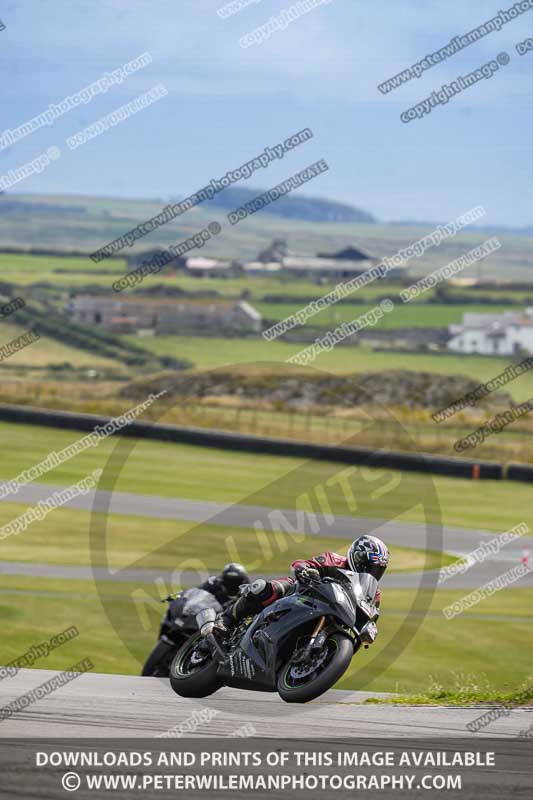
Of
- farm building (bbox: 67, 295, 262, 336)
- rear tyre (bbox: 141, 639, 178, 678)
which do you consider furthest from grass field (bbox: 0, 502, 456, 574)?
farm building (bbox: 67, 295, 262, 336)

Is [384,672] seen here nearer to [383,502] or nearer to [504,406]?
[383,502]

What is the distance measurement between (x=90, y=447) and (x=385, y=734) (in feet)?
124

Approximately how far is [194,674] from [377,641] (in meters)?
11.8

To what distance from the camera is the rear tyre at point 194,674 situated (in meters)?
9.02

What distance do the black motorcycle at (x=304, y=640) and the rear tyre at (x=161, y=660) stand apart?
372 centimetres

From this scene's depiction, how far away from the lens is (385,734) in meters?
7.78

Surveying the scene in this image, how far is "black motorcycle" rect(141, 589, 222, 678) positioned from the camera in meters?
11.2

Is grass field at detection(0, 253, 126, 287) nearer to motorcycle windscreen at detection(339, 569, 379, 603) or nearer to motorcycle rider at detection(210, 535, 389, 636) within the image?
motorcycle rider at detection(210, 535, 389, 636)

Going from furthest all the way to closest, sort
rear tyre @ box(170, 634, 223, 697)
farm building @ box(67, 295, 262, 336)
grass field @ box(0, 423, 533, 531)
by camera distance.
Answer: farm building @ box(67, 295, 262, 336) < grass field @ box(0, 423, 533, 531) < rear tyre @ box(170, 634, 223, 697)

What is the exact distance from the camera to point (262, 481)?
129ft

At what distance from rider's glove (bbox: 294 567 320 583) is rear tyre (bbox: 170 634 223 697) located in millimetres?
1004

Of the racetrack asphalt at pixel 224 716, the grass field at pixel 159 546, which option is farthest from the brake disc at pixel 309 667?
the grass field at pixel 159 546

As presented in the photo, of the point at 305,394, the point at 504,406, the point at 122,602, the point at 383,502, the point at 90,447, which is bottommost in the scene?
the point at 504,406

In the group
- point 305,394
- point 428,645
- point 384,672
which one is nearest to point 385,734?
point 384,672
